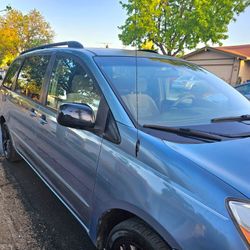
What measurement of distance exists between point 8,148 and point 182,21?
24408mm

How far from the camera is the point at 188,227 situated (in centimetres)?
153

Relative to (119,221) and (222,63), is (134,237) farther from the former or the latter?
(222,63)

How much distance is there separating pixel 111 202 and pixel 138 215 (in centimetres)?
28

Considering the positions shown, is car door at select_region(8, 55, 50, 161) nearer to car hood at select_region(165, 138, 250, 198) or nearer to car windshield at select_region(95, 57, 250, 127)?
car windshield at select_region(95, 57, 250, 127)

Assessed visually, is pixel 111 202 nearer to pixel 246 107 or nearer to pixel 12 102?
pixel 246 107

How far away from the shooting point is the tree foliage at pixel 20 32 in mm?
46500

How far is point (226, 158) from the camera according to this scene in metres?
1.71

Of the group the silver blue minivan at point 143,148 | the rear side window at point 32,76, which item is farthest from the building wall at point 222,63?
the silver blue minivan at point 143,148

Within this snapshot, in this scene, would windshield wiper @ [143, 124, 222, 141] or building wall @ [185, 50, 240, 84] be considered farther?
building wall @ [185, 50, 240, 84]

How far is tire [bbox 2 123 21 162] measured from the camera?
472 centimetres

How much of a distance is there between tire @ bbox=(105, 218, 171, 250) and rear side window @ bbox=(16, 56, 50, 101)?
6.42 ft

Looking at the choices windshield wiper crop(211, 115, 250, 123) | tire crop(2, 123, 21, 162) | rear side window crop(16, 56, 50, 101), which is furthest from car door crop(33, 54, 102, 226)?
tire crop(2, 123, 21, 162)

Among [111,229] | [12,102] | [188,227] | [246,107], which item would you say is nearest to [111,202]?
[111,229]

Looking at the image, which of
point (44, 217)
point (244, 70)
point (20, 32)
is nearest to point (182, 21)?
point (244, 70)
